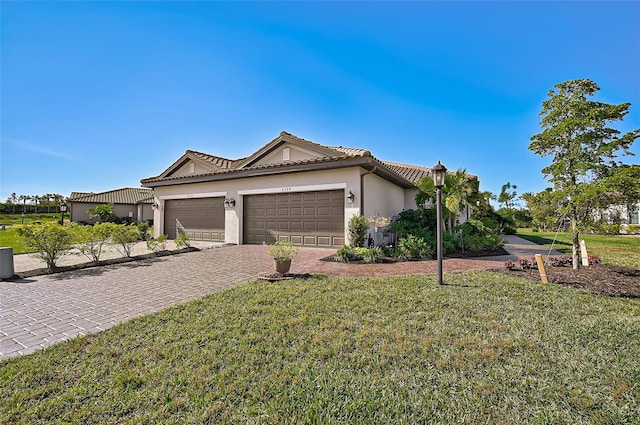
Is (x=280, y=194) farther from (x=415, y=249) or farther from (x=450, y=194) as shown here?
(x=450, y=194)

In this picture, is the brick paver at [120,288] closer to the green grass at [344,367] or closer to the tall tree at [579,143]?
the green grass at [344,367]

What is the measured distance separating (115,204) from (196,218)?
22.3 meters

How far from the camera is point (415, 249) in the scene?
30.6 feet

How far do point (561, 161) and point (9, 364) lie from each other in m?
10.8

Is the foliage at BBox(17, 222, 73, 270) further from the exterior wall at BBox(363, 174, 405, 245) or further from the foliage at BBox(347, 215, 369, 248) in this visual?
the exterior wall at BBox(363, 174, 405, 245)

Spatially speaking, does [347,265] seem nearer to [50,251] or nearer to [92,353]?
[92,353]

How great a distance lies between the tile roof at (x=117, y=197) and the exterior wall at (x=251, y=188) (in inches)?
645

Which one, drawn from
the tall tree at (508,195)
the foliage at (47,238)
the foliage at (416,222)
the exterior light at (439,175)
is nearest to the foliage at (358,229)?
the foliage at (416,222)

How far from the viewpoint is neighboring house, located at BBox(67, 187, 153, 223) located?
95.7ft

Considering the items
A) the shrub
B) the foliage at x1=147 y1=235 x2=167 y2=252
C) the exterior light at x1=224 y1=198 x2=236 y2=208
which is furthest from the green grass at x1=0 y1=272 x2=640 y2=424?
the exterior light at x1=224 y1=198 x2=236 y2=208

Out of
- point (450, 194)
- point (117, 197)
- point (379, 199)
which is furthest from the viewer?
point (117, 197)

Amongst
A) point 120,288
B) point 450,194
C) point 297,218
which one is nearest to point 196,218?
point 297,218

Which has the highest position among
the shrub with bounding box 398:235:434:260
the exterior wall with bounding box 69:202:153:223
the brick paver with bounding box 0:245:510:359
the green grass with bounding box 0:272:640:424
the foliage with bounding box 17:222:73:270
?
the exterior wall with bounding box 69:202:153:223

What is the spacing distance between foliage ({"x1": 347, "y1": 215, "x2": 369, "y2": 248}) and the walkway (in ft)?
4.86
